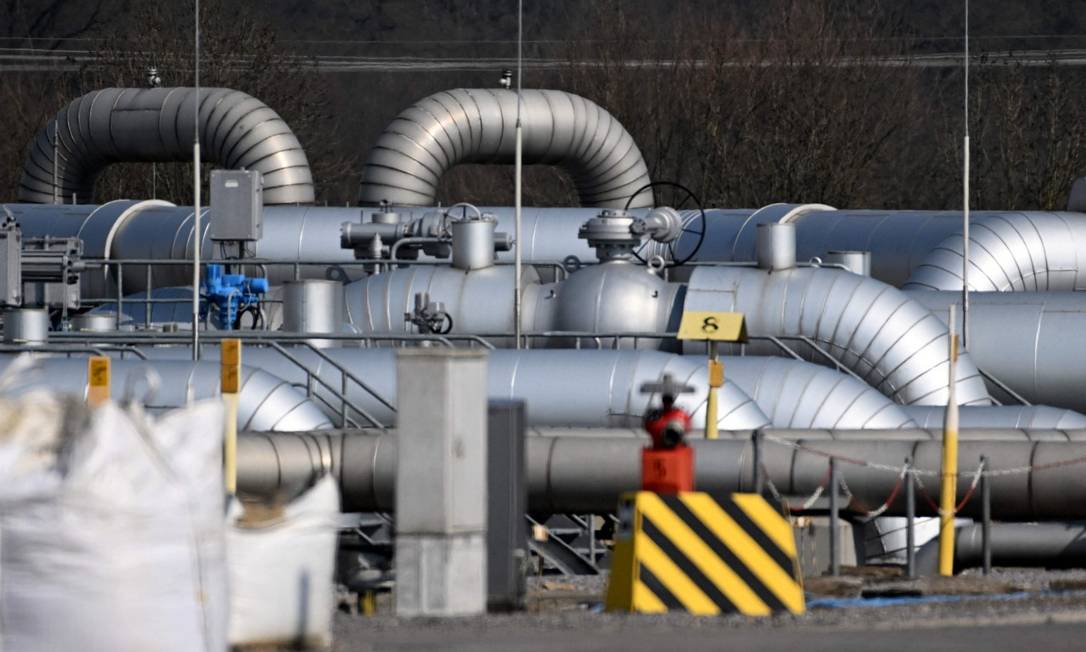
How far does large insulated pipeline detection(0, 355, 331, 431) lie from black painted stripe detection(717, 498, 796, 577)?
8.08 meters

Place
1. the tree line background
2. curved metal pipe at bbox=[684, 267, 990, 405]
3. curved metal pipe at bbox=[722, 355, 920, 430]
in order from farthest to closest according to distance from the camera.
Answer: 1. the tree line background
2. curved metal pipe at bbox=[684, 267, 990, 405]
3. curved metal pipe at bbox=[722, 355, 920, 430]

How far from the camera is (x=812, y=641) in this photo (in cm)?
1084

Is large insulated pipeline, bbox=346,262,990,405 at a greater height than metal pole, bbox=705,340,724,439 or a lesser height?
greater

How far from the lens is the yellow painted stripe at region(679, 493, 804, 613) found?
12148 mm

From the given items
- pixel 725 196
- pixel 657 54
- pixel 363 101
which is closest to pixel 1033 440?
pixel 725 196

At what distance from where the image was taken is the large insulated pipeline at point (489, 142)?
117 ft

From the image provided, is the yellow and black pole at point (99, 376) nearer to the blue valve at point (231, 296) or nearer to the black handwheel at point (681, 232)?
the blue valve at point (231, 296)

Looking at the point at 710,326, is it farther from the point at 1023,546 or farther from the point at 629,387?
the point at 1023,546

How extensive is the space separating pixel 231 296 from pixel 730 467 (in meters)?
9.88

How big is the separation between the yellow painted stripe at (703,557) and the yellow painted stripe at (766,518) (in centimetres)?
31

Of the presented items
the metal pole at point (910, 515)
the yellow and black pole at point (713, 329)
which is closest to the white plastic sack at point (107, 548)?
the metal pole at point (910, 515)

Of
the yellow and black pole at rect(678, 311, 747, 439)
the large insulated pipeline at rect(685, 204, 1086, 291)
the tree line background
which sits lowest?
the yellow and black pole at rect(678, 311, 747, 439)

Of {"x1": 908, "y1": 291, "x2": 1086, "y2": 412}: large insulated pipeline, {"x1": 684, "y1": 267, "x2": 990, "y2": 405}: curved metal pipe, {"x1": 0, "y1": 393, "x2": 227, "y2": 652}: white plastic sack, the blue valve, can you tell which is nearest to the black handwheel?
{"x1": 684, "y1": 267, "x2": 990, "y2": 405}: curved metal pipe

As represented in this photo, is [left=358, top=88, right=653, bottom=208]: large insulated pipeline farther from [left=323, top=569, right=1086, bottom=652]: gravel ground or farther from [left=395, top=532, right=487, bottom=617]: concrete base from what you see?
[left=395, top=532, right=487, bottom=617]: concrete base
